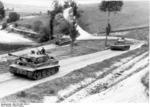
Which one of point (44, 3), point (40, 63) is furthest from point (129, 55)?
point (44, 3)

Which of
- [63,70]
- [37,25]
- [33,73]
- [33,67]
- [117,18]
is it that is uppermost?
[33,67]

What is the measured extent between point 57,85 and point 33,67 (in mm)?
2486

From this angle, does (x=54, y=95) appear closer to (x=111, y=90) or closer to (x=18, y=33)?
(x=111, y=90)

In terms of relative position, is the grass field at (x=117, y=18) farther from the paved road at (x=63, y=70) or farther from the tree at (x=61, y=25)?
the paved road at (x=63, y=70)

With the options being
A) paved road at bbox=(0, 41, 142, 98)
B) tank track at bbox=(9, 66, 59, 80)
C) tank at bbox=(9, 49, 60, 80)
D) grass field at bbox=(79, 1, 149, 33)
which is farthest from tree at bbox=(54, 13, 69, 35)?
tank track at bbox=(9, 66, 59, 80)

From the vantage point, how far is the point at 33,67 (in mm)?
26172

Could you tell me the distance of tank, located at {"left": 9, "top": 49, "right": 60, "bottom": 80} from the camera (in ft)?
85.4

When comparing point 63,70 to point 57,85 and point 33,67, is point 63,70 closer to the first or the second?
point 33,67

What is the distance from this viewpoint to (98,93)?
79.1 ft

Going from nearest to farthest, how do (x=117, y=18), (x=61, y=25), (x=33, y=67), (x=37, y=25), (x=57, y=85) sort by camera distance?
(x=57, y=85) → (x=33, y=67) → (x=61, y=25) → (x=117, y=18) → (x=37, y=25)

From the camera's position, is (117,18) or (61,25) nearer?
(61,25)

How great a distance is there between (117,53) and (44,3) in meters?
103

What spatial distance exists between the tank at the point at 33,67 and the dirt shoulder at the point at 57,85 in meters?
1.34

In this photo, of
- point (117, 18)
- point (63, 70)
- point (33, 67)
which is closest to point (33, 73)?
point (33, 67)
